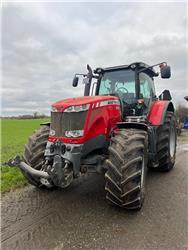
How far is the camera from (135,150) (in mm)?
3377

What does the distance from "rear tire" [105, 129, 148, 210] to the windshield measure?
183 cm

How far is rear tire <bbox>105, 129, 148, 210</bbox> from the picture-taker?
320cm

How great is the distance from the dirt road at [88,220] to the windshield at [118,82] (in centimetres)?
203

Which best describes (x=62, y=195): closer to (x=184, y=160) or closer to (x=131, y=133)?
(x=131, y=133)

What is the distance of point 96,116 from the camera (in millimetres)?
3654

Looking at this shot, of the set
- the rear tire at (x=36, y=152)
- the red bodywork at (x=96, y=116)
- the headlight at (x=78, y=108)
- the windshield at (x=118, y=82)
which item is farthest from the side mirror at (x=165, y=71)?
the rear tire at (x=36, y=152)

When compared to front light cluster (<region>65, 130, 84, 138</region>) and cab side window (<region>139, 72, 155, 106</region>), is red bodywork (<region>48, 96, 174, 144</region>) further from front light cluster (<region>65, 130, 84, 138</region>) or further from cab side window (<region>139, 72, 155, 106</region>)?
cab side window (<region>139, 72, 155, 106</region>)

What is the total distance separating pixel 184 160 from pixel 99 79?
3815 mm

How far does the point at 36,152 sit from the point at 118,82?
2.31 meters

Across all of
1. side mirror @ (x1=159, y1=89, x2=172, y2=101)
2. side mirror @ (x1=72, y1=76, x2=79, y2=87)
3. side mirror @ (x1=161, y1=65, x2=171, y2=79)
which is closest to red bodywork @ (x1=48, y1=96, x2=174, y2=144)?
side mirror @ (x1=161, y1=65, x2=171, y2=79)

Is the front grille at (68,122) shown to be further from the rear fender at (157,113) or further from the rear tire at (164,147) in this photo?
the rear tire at (164,147)

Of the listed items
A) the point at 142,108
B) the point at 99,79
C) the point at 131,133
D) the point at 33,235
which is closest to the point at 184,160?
the point at 142,108

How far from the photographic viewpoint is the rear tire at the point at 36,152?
4017 millimetres

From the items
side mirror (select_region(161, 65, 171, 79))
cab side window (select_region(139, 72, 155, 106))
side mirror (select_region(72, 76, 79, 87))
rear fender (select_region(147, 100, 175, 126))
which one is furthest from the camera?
side mirror (select_region(72, 76, 79, 87))
